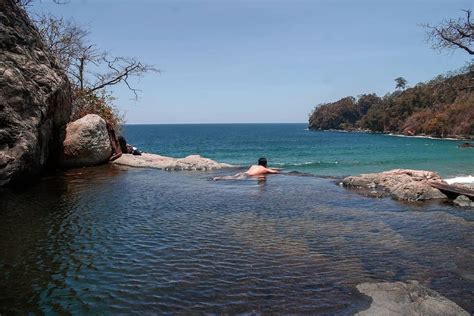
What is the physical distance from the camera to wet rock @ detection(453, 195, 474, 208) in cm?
1429

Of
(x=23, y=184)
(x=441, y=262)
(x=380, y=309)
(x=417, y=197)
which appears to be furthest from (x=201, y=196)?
(x=380, y=309)

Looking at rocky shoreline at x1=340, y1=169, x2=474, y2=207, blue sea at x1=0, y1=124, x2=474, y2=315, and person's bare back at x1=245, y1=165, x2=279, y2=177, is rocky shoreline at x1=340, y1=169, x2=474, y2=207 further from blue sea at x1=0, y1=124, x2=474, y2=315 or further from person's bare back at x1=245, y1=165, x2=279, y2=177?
person's bare back at x1=245, y1=165, x2=279, y2=177

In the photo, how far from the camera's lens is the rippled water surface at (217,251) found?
6.20 meters

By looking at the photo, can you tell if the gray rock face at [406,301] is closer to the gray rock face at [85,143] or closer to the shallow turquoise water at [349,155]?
the gray rock face at [85,143]

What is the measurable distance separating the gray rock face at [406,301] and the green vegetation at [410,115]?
50828 mm

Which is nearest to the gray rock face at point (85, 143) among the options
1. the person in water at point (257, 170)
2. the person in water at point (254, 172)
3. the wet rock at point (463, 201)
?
the person in water at point (254, 172)

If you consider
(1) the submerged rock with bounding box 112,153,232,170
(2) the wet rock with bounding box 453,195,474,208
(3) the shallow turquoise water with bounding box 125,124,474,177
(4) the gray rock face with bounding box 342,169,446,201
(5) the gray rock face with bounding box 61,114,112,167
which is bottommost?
(3) the shallow turquoise water with bounding box 125,124,474,177

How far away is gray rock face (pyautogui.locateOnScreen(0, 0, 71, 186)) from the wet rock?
1570 centimetres

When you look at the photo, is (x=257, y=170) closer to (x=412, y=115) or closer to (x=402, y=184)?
(x=402, y=184)

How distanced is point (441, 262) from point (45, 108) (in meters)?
15.6

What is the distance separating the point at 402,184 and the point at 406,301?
11.0 meters

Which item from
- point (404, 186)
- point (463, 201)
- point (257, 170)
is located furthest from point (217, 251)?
point (257, 170)

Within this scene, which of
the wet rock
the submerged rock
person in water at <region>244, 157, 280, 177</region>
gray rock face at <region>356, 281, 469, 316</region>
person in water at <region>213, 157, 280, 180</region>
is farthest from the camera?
the submerged rock

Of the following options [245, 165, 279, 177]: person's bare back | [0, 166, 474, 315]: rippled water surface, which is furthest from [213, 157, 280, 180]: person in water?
[0, 166, 474, 315]: rippled water surface
